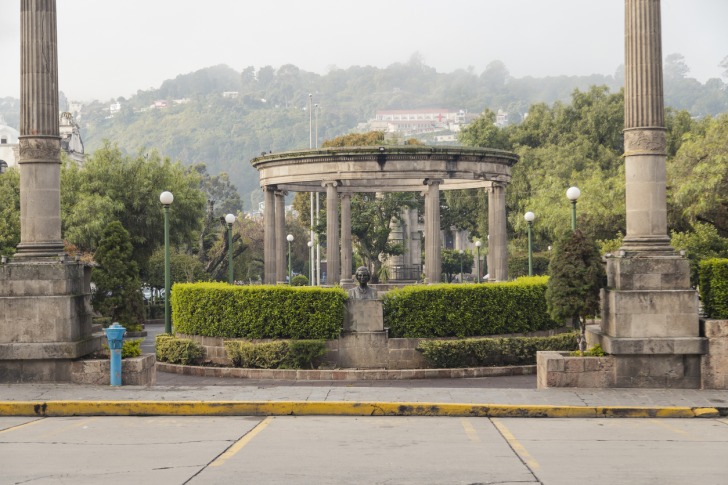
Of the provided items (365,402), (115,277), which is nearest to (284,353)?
(115,277)

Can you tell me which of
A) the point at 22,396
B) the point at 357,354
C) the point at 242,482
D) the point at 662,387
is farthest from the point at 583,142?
the point at 242,482

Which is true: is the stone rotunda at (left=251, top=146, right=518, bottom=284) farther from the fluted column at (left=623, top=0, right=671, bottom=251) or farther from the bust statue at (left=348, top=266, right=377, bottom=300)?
the fluted column at (left=623, top=0, right=671, bottom=251)

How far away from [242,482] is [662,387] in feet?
32.6

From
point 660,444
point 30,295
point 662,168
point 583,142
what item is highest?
point 583,142

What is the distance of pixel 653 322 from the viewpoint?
709 inches

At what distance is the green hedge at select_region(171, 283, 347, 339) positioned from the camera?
24.4 m

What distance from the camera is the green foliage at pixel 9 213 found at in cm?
4625

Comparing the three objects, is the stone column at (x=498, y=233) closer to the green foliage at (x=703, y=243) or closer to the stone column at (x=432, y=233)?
the stone column at (x=432, y=233)

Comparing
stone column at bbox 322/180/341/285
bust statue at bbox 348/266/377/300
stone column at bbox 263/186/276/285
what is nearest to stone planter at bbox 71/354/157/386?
bust statue at bbox 348/266/377/300

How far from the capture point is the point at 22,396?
667 inches

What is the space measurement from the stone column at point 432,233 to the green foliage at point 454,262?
52.6 meters

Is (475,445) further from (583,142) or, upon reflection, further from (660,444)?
(583,142)

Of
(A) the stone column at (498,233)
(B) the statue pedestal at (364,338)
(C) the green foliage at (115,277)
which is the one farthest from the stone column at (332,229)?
(B) the statue pedestal at (364,338)

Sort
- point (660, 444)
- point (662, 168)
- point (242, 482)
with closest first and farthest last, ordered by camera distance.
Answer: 1. point (242, 482)
2. point (660, 444)
3. point (662, 168)
